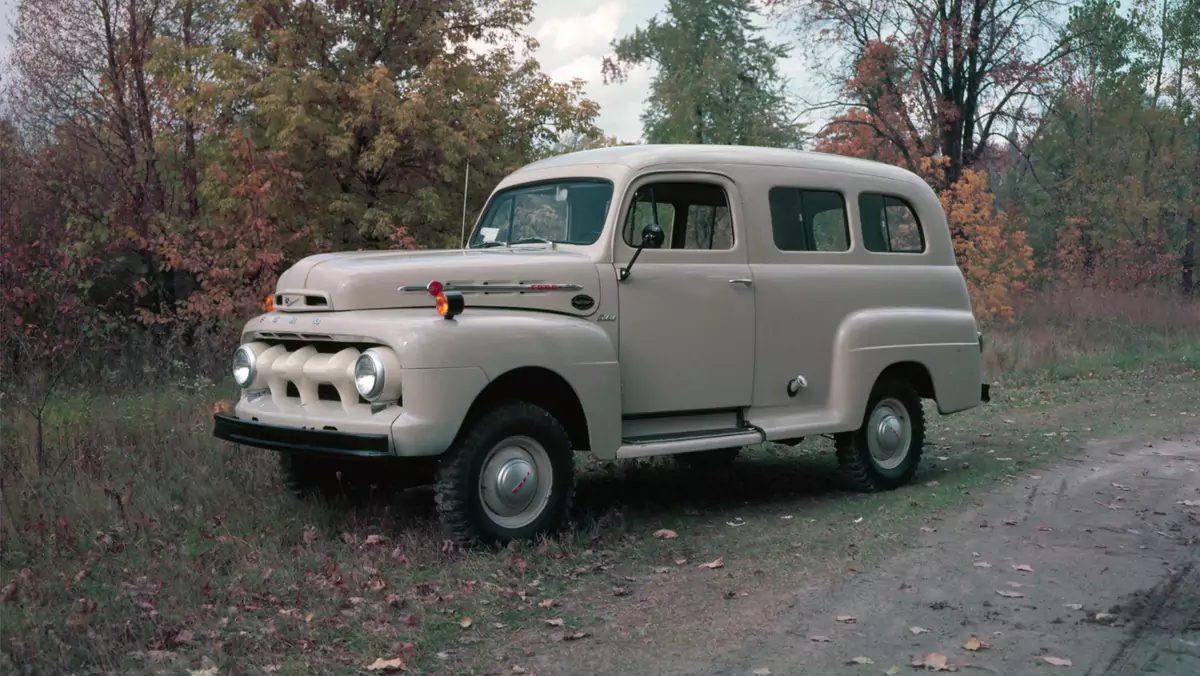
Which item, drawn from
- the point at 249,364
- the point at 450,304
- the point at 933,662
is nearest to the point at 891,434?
the point at 450,304

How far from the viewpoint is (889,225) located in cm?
851

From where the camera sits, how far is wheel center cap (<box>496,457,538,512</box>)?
6.11 meters

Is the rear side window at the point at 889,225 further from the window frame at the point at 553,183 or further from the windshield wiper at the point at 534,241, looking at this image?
the windshield wiper at the point at 534,241

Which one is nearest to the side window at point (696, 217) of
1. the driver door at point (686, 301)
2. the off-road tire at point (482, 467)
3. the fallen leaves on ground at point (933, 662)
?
the driver door at point (686, 301)

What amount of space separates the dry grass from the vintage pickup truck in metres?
8.88

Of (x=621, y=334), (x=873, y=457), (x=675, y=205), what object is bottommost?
(x=873, y=457)

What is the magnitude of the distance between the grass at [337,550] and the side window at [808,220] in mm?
1812

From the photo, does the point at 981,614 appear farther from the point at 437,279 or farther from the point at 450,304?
the point at 437,279

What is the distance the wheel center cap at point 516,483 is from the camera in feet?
20.0

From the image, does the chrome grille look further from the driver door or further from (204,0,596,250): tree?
(204,0,596,250): tree

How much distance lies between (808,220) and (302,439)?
12.6 ft

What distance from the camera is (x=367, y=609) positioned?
511cm

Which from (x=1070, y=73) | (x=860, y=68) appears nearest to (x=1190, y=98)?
(x=1070, y=73)

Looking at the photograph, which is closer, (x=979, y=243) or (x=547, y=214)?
(x=547, y=214)
